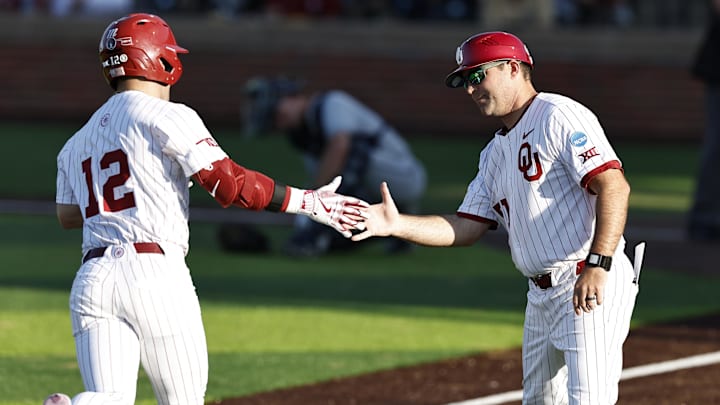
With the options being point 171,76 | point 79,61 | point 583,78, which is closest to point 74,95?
point 79,61

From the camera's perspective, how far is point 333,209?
5246mm

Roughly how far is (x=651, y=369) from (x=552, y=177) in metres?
3.20

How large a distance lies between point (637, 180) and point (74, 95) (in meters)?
11.0

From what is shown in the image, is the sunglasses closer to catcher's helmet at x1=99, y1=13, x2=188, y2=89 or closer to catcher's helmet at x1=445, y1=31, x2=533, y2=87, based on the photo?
catcher's helmet at x1=445, y1=31, x2=533, y2=87

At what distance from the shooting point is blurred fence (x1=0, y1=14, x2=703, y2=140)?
22.3 meters

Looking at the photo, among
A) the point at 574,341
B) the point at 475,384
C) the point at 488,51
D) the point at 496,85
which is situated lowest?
the point at 475,384

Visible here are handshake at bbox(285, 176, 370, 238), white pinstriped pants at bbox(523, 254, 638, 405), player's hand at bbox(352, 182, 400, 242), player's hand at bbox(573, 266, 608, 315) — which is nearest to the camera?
player's hand at bbox(573, 266, 608, 315)

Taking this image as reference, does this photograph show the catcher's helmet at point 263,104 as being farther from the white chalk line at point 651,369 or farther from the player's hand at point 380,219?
the player's hand at point 380,219

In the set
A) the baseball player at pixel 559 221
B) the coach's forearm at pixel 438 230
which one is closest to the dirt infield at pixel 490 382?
the coach's forearm at pixel 438 230

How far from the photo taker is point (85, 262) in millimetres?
4797

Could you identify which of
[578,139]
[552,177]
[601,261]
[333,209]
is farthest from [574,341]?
[333,209]

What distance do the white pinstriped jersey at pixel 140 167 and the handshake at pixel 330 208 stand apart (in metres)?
0.47

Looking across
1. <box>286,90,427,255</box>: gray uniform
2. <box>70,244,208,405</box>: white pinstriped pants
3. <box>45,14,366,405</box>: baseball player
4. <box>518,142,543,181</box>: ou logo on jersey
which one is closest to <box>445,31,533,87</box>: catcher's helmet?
<box>518,142,543,181</box>: ou logo on jersey

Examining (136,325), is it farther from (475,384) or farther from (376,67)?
(376,67)
